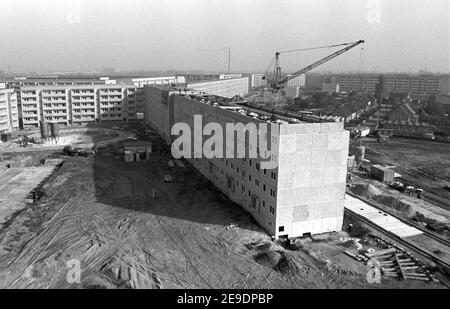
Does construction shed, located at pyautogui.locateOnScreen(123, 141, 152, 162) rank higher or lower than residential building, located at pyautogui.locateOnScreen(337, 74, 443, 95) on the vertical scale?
lower

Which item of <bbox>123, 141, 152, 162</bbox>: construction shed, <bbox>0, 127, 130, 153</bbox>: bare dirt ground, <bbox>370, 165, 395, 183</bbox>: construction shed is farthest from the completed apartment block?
<bbox>370, 165, 395, 183</bbox>: construction shed

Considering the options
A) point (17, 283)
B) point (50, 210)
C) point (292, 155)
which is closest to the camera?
point (17, 283)

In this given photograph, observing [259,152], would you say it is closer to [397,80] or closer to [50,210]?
[50,210]

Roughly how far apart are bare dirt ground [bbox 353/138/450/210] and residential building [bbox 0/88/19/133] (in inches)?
1689

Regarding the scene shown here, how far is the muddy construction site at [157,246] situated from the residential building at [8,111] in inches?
1027

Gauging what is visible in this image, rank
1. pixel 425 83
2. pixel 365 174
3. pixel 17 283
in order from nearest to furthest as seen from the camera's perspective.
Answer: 1. pixel 17 283
2. pixel 365 174
3. pixel 425 83

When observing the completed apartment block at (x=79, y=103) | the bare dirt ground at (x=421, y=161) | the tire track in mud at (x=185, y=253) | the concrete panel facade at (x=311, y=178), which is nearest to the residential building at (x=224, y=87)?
the completed apartment block at (x=79, y=103)

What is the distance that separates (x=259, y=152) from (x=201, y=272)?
712 cm

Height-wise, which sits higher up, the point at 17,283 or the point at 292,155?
the point at 292,155

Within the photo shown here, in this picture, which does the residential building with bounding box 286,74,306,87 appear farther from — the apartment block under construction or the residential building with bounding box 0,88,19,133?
the apartment block under construction

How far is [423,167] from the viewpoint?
3666 centimetres

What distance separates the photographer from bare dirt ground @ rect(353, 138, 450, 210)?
29719 mm

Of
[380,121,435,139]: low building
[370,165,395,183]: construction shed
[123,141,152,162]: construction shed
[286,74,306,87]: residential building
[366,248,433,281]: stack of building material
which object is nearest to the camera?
[366,248,433,281]: stack of building material
